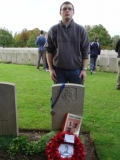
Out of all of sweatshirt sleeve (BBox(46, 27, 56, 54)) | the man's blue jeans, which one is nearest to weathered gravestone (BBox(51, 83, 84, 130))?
the man's blue jeans

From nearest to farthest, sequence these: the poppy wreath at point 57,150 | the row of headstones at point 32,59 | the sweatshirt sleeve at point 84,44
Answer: the poppy wreath at point 57,150 < the sweatshirt sleeve at point 84,44 < the row of headstones at point 32,59

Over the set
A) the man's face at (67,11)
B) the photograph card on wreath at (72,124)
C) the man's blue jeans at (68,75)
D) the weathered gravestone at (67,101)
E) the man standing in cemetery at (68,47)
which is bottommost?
the photograph card on wreath at (72,124)

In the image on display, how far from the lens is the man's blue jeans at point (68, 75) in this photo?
3570 mm

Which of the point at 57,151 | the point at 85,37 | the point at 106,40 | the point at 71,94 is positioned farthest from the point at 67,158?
the point at 106,40

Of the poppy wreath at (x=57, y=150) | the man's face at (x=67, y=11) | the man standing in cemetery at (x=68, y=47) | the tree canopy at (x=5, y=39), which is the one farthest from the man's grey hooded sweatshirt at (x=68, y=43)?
the tree canopy at (x=5, y=39)

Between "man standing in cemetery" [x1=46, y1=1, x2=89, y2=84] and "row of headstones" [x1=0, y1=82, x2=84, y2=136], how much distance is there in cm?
28

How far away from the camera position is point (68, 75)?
360 cm

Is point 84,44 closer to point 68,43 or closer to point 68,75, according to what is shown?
point 68,43

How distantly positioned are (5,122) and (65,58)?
142 cm

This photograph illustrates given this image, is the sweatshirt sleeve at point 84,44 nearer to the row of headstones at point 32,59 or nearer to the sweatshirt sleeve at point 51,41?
the sweatshirt sleeve at point 51,41

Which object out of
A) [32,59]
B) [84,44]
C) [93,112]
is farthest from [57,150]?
[32,59]

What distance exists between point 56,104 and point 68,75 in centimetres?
51

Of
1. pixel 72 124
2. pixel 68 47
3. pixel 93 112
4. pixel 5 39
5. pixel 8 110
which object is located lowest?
pixel 93 112

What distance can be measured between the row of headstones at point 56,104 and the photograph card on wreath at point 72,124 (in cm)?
7
